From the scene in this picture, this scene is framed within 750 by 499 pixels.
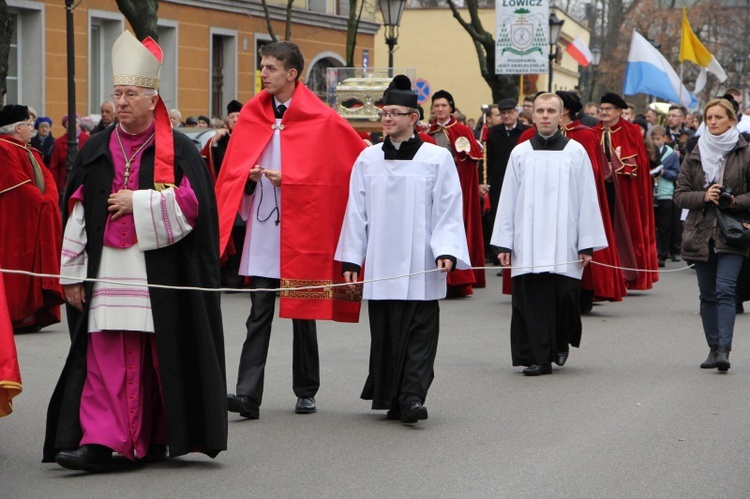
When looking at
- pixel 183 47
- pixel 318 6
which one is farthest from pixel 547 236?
pixel 318 6

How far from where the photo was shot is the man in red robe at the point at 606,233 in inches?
507

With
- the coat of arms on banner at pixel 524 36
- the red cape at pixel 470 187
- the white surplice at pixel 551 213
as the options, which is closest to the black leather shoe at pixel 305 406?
the white surplice at pixel 551 213

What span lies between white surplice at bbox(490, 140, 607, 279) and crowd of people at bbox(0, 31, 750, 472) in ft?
0.05

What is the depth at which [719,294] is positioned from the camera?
33.3 feet

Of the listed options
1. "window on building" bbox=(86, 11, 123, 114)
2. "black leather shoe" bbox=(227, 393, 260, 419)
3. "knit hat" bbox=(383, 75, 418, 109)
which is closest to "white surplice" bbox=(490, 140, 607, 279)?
"knit hat" bbox=(383, 75, 418, 109)

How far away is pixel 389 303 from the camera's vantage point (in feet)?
27.5

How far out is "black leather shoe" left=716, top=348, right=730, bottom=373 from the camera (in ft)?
33.4

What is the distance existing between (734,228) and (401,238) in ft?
9.29

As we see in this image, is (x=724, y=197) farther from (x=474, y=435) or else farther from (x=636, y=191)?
(x=636, y=191)

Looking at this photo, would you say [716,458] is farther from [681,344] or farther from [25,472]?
[681,344]

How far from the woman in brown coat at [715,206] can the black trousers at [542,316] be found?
2.86ft

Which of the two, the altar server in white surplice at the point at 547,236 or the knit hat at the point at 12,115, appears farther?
the knit hat at the point at 12,115

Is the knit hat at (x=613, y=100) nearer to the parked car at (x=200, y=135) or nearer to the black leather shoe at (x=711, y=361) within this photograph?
the black leather shoe at (x=711, y=361)

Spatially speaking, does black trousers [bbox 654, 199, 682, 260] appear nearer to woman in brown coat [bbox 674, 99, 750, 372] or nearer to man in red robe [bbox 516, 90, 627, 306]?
man in red robe [bbox 516, 90, 627, 306]
